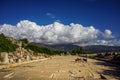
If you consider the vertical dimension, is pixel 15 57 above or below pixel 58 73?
above

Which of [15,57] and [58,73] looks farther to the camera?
[15,57]

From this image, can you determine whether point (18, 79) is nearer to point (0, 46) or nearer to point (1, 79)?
point (1, 79)

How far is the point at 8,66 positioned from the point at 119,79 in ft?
49.7

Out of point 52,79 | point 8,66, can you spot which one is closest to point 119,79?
point 52,79

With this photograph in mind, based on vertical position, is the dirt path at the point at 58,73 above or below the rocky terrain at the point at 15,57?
below

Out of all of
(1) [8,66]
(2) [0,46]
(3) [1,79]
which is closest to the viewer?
(3) [1,79]

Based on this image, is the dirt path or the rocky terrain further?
the rocky terrain

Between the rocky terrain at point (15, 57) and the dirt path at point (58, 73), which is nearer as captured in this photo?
the dirt path at point (58, 73)

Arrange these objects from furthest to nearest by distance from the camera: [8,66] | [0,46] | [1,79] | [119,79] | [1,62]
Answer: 1. [0,46]
2. [1,62]
3. [8,66]
4. [119,79]
5. [1,79]

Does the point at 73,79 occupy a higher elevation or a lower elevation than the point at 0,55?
lower

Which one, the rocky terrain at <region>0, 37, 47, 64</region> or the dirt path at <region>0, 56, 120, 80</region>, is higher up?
the rocky terrain at <region>0, 37, 47, 64</region>

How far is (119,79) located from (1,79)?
28.0ft

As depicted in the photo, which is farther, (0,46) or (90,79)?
(0,46)

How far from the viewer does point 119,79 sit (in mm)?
16578
